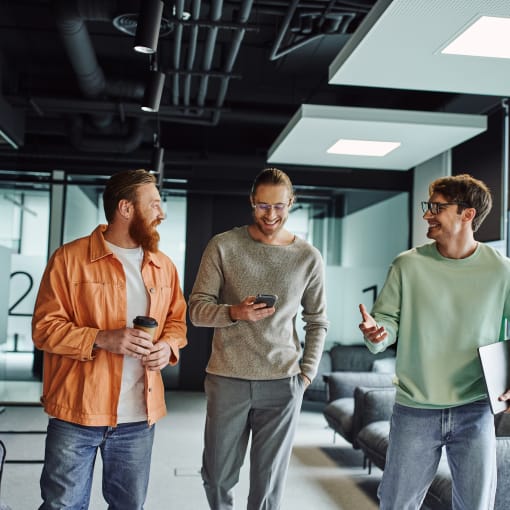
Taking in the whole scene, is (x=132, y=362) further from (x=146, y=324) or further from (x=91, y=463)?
(x=91, y=463)

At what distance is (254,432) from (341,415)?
10.2ft

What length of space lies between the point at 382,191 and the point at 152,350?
709cm

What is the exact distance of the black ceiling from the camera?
5.15 metres

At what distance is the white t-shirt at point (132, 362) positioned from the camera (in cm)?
229

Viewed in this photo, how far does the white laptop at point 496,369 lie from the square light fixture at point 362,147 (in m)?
4.18

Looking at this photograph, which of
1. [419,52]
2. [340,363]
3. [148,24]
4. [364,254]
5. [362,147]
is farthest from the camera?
[364,254]

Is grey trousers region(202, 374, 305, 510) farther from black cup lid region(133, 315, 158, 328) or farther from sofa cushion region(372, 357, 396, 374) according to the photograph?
sofa cushion region(372, 357, 396, 374)

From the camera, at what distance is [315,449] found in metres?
5.96

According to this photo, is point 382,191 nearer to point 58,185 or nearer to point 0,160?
point 58,185

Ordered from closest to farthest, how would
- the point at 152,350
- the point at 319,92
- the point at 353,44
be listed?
A: the point at 152,350 → the point at 353,44 → the point at 319,92

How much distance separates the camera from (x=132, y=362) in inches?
91.6

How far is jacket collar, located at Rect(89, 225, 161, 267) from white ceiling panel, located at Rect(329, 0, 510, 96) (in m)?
1.87

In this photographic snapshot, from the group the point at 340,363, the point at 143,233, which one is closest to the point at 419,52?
the point at 143,233

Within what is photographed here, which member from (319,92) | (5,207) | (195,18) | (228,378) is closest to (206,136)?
(319,92)
